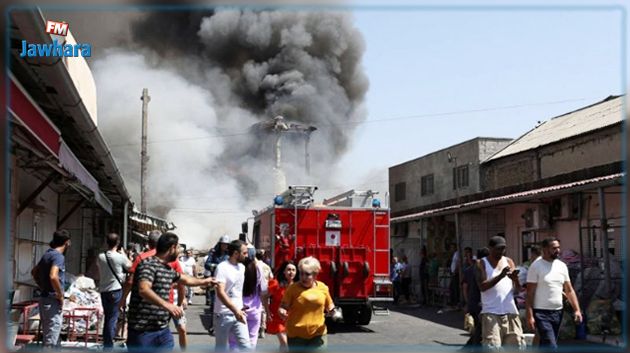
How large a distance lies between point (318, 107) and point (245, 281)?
4078 cm

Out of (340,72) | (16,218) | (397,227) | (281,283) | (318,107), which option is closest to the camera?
(281,283)

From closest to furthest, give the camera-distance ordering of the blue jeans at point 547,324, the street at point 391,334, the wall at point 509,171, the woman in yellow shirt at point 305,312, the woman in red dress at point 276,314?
the woman in yellow shirt at point 305,312 < the blue jeans at point 547,324 < the woman in red dress at point 276,314 < the street at point 391,334 < the wall at point 509,171

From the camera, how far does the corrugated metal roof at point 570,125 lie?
19656 millimetres

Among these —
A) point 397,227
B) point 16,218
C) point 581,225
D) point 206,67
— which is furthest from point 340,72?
point 16,218

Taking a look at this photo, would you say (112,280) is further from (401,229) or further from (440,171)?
(440,171)

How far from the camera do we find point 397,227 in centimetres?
2509

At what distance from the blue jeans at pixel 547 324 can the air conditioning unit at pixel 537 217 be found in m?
9.01

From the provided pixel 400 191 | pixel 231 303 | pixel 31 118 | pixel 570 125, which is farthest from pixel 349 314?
pixel 400 191

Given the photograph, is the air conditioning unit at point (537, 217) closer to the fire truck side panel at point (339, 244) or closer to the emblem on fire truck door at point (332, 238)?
the fire truck side panel at point (339, 244)

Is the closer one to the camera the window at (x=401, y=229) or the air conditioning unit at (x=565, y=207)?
the air conditioning unit at (x=565, y=207)

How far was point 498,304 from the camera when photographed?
7562 millimetres

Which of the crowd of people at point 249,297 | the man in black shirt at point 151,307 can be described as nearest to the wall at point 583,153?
the crowd of people at point 249,297

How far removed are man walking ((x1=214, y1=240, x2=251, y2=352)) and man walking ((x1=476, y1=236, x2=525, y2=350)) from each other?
2.57 meters

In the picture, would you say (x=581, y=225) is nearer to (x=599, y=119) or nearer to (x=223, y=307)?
Answer: (x=599, y=119)
